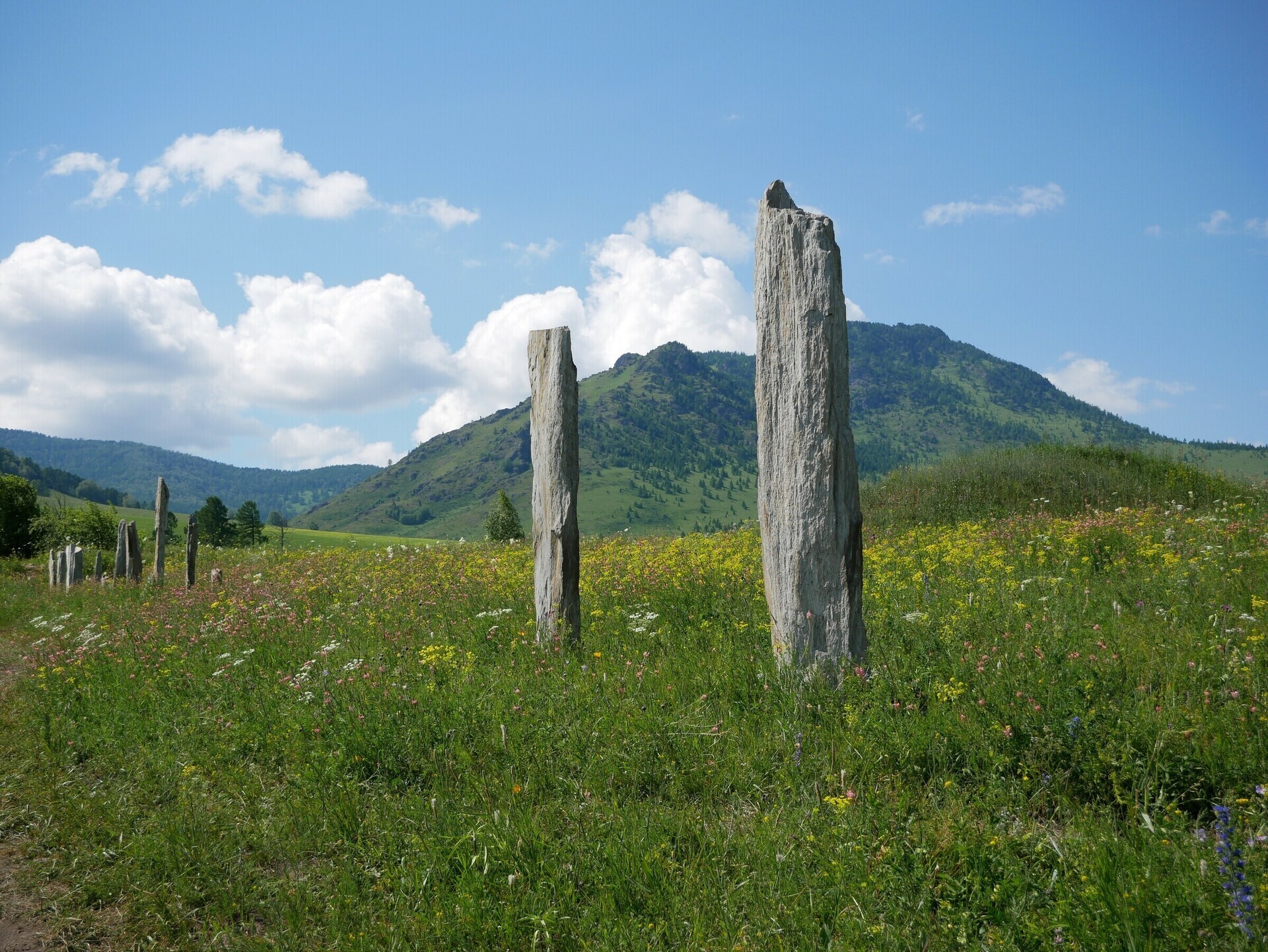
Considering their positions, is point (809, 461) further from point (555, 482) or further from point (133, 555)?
point (133, 555)

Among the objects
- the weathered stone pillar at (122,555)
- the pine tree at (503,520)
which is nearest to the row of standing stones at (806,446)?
the weathered stone pillar at (122,555)

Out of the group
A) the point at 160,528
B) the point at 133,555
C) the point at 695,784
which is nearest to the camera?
the point at 695,784

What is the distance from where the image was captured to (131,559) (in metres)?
20.1

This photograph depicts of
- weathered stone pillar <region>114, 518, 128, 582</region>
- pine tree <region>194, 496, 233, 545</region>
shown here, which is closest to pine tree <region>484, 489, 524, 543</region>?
weathered stone pillar <region>114, 518, 128, 582</region>

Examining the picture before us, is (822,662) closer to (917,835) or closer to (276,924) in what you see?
(917,835)

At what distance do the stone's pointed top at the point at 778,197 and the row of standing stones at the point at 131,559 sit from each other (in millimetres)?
15541

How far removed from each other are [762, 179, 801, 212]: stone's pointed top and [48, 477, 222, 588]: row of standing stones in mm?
15541

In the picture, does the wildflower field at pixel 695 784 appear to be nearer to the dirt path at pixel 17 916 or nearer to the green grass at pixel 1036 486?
the dirt path at pixel 17 916

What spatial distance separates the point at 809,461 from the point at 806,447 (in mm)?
115

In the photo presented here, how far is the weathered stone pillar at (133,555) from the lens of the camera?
789 inches

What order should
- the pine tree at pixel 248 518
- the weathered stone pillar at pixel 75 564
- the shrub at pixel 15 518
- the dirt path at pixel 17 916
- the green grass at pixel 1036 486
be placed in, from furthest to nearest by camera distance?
the pine tree at pixel 248 518
the shrub at pixel 15 518
the weathered stone pillar at pixel 75 564
the green grass at pixel 1036 486
the dirt path at pixel 17 916

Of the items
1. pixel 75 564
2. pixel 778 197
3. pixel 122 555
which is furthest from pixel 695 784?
pixel 75 564

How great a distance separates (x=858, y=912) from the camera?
3.11 m

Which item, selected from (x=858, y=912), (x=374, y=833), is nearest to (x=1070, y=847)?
(x=858, y=912)
